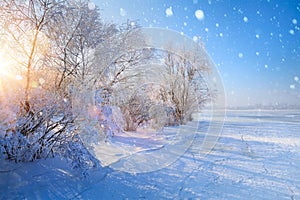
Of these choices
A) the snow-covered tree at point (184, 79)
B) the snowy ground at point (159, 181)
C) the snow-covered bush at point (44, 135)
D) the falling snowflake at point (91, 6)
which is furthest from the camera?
the snow-covered tree at point (184, 79)

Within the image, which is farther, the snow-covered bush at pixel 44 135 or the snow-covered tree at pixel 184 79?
the snow-covered tree at pixel 184 79

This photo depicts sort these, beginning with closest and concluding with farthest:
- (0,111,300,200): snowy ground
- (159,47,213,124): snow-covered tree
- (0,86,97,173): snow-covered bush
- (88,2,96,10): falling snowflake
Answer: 1. (0,111,300,200): snowy ground
2. (0,86,97,173): snow-covered bush
3. (88,2,96,10): falling snowflake
4. (159,47,213,124): snow-covered tree

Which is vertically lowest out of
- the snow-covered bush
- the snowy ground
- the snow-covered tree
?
the snowy ground

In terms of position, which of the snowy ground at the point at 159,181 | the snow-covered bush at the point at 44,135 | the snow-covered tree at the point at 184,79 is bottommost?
the snowy ground at the point at 159,181

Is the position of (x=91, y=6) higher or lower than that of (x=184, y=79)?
higher

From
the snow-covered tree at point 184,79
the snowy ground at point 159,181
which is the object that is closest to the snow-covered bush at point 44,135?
the snowy ground at point 159,181

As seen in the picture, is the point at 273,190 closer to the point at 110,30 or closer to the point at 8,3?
the point at 8,3

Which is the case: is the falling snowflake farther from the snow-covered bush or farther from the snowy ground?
the snowy ground

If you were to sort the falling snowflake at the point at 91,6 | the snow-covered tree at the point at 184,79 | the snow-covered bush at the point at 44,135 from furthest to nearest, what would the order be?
the snow-covered tree at the point at 184,79
the falling snowflake at the point at 91,6
the snow-covered bush at the point at 44,135

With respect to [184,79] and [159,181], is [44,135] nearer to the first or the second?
[159,181]

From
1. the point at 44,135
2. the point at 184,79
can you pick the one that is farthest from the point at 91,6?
the point at 184,79

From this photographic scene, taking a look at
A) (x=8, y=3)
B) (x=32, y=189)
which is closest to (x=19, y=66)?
(x=8, y=3)

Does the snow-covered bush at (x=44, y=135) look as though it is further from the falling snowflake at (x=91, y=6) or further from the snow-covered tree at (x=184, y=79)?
the snow-covered tree at (x=184, y=79)

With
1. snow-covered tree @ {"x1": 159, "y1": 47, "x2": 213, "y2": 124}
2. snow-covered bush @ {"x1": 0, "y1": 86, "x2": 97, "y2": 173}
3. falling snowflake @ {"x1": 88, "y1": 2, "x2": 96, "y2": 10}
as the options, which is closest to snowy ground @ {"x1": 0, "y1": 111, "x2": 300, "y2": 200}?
snow-covered bush @ {"x1": 0, "y1": 86, "x2": 97, "y2": 173}
